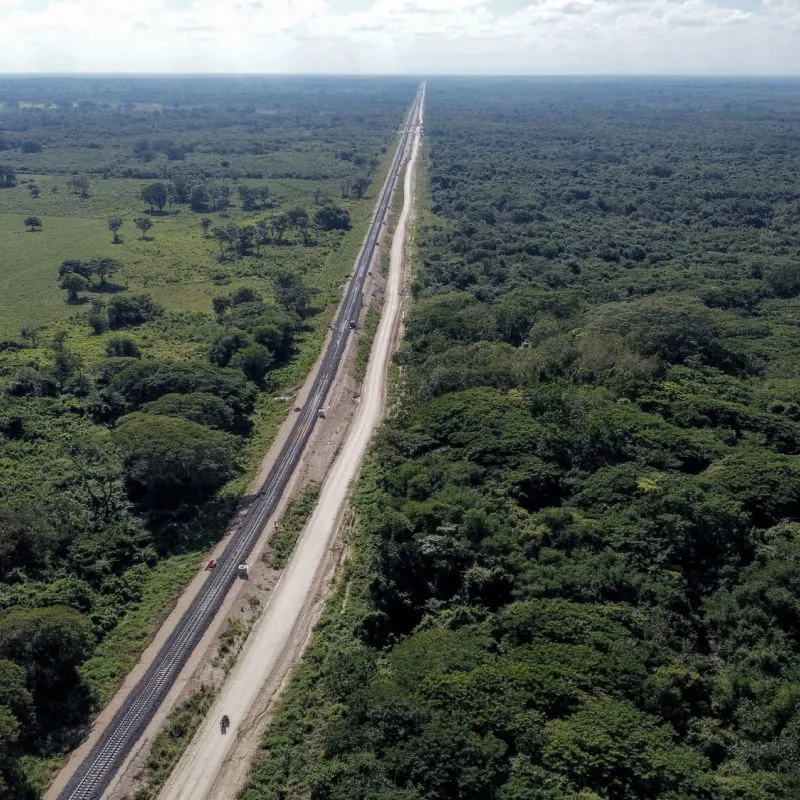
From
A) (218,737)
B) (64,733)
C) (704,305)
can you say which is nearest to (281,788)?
(218,737)

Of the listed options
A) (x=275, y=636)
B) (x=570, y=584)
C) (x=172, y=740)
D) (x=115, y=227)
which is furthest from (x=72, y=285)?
(x=570, y=584)

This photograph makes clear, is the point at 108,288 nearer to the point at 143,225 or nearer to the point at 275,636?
the point at 143,225

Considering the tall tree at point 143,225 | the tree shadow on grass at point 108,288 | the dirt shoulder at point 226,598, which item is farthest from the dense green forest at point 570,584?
the tall tree at point 143,225

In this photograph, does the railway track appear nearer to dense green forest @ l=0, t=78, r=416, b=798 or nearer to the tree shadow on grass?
dense green forest @ l=0, t=78, r=416, b=798

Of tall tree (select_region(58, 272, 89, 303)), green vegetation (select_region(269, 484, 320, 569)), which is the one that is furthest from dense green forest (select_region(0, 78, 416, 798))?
green vegetation (select_region(269, 484, 320, 569))

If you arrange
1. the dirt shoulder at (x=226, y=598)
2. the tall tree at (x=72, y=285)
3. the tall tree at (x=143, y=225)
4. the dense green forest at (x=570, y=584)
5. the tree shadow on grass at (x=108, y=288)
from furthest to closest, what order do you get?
the tall tree at (x=143, y=225), the tree shadow on grass at (x=108, y=288), the tall tree at (x=72, y=285), the dirt shoulder at (x=226, y=598), the dense green forest at (x=570, y=584)

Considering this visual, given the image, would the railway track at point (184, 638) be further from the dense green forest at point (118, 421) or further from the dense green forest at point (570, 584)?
the dense green forest at point (570, 584)
